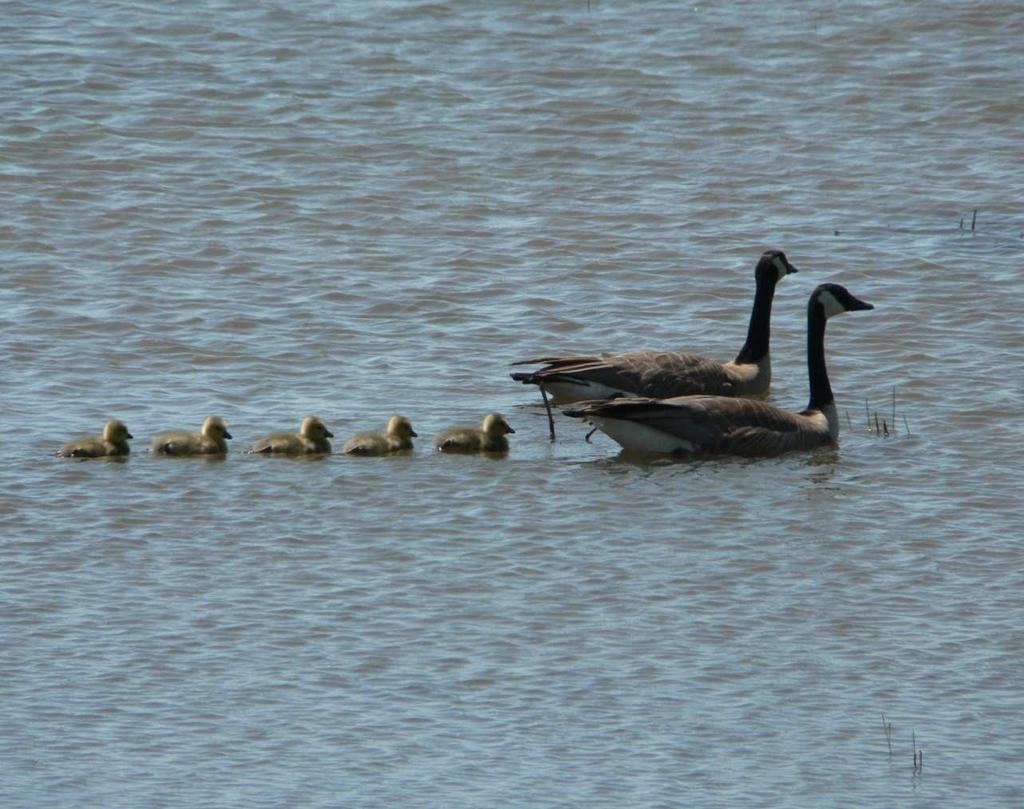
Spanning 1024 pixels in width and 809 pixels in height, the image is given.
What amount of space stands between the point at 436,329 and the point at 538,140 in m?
5.07

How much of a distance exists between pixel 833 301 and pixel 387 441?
3304 millimetres

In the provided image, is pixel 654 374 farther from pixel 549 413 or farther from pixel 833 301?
pixel 833 301

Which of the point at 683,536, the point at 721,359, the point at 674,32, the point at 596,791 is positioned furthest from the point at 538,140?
the point at 596,791

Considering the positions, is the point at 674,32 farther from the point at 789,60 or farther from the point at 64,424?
the point at 64,424

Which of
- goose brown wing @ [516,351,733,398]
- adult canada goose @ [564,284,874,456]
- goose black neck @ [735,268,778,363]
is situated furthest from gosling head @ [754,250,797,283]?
adult canada goose @ [564,284,874,456]

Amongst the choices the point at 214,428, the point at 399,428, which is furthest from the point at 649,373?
the point at 214,428

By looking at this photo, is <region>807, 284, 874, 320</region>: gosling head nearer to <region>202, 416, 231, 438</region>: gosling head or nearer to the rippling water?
the rippling water

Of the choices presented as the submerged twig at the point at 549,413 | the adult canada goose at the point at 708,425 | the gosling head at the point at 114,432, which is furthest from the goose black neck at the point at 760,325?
the gosling head at the point at 114,432

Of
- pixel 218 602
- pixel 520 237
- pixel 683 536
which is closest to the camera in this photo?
pixel 218 602

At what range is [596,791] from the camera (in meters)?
7.23

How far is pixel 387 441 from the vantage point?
11.5m

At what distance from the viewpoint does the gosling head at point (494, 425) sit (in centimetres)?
1166

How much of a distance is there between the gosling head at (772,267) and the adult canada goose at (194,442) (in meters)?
4.26

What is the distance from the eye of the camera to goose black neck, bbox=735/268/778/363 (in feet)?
44.8
